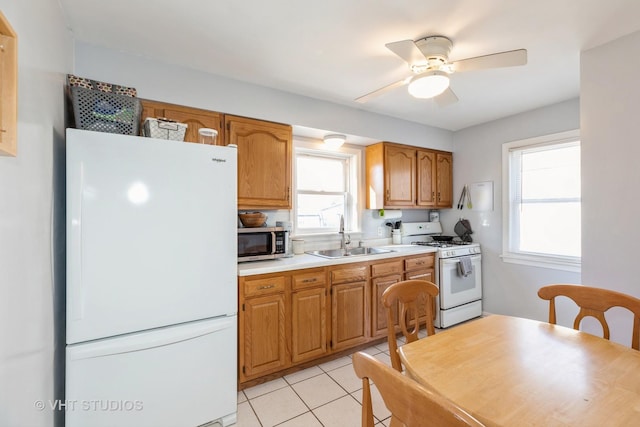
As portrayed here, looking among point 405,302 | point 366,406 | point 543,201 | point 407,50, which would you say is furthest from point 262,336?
point 543,201

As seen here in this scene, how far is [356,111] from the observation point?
314 centimetres

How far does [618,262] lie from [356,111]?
248cm

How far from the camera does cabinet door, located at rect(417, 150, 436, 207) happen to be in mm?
3723

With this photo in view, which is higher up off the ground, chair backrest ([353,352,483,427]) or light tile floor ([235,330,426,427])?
chair backrest ([353,352,483,427])

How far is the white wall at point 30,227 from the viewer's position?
0.88 meters

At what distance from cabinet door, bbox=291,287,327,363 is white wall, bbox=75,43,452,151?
160cm

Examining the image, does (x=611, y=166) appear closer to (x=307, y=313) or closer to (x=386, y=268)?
(x=386, y=268)

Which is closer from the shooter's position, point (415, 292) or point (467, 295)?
point (415, 292)

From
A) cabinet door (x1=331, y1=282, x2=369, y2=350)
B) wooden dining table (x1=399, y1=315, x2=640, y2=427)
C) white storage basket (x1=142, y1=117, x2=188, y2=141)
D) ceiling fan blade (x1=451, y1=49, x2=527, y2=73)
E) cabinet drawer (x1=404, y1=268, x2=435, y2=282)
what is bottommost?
cabinet door (x1=331, y1=282, x2=369, y2=350)

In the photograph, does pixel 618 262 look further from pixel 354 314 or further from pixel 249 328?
pixel 249 328

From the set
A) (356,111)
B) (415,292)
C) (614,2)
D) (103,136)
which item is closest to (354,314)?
(415,292)

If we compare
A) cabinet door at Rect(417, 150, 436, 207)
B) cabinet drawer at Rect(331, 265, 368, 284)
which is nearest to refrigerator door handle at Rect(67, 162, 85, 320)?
cabinet drawer at Rect(331, 265, 368, 284)

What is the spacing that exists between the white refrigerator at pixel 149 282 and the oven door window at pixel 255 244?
529mm

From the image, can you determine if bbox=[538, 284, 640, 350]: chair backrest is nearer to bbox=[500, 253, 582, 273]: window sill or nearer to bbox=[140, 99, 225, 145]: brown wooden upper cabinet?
bbox=[500, 253, 582, 273]: window sill
